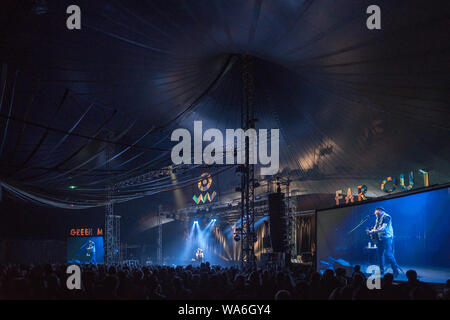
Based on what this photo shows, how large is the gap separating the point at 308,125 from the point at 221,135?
3099mm

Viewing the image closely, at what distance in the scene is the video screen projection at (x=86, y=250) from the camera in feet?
67.7

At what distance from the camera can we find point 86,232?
21109 millimetres

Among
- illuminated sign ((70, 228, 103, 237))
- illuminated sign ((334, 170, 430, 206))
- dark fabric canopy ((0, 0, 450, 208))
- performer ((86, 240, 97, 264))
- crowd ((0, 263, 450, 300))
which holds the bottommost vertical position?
performer ((86, 240, 97, 264))

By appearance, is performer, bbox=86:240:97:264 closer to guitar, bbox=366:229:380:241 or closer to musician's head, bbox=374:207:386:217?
guitar, bbox=366:229:380:241

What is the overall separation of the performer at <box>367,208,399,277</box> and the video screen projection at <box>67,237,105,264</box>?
48.5 ft

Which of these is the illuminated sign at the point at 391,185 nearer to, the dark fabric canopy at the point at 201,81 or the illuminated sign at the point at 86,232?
the dark fabric canopy at the point at 201,81

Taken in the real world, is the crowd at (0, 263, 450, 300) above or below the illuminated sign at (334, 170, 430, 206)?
below

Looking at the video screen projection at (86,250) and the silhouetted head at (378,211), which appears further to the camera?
the video screen projection at (86,250)

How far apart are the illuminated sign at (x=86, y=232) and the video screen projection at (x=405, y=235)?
12932mm

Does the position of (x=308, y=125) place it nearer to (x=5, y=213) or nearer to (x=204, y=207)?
(x=204, y=207)

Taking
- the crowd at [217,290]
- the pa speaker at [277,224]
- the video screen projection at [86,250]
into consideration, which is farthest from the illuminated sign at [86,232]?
the crowd at [217,290]

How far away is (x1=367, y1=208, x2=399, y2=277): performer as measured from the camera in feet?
32.8

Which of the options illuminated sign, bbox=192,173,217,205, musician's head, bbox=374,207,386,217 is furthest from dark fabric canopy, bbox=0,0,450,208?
illuminated sign, bbox=192,173,217,205

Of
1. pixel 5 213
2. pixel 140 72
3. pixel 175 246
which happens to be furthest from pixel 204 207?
pixel 140 72
